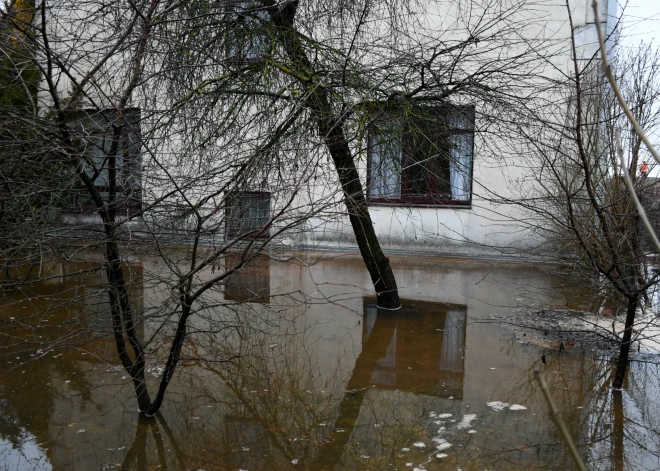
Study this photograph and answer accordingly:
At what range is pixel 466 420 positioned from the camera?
15.3ft

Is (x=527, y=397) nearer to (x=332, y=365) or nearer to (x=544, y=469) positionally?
(x=544, y=469)

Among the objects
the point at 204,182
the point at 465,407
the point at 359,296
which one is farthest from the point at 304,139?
the point at 359,296

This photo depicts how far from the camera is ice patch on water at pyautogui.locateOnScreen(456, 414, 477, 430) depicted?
4547 millimetres

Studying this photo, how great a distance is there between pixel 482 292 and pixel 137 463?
239 inches

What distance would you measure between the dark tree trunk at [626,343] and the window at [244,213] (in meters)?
2.64

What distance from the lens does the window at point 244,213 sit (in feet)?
13.5

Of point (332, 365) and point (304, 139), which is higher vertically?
point (304, 139)

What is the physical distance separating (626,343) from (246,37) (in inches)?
185

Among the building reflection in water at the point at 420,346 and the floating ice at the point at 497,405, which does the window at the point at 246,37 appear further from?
the floating ice at the point at 497,405

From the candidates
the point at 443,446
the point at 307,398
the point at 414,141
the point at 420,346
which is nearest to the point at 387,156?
the point at 414,141

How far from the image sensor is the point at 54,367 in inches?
232

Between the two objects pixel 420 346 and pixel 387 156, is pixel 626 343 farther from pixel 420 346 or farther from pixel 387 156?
pixel 387 156

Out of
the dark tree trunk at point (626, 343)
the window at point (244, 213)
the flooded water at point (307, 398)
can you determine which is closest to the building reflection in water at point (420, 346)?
the flooded water at point (307, 398)

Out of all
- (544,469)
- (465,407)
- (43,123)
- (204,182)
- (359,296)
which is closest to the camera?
(43,123)
